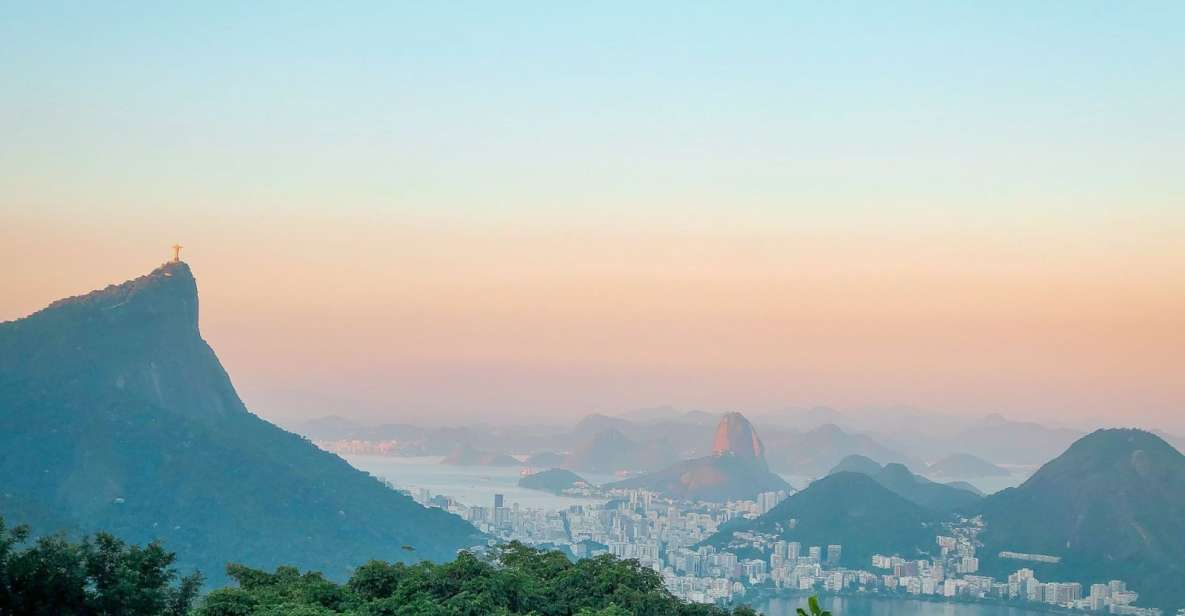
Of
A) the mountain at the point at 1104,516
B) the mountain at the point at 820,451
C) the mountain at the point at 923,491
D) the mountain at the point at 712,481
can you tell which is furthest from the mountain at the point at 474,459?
the mountain at the point at 1104,516

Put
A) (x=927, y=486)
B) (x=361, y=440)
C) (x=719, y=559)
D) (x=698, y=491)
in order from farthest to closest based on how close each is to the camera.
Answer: (x=361, y=440) → (x=698, y=491) → (x=927, y=486) → (x=719, y=559)

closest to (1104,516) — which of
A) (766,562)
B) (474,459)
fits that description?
(766,562)

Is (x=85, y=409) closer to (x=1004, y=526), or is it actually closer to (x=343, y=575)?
(x=343, y=575)

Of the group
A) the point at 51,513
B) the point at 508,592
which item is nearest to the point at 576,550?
the point at 51,513

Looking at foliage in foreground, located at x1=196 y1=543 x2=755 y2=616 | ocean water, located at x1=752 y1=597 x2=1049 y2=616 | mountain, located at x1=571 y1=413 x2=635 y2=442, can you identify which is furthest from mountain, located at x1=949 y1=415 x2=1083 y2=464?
foliage in foreground, located at x1=196 y1=543 x2=755 y2=616

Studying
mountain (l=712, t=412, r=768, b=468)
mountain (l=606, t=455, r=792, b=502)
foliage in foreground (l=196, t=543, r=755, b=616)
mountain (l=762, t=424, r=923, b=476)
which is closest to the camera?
foliage in foreground (l=196, t=543, r=755, b=616)

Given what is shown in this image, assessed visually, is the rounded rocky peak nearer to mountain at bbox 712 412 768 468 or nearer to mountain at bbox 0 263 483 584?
mountain at bbox 712 412 768 468

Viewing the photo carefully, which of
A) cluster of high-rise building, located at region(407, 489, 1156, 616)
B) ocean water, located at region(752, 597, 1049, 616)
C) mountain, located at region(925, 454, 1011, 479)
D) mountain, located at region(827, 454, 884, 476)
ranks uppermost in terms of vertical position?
mountain, located at region(925, 454, 1011, 479)
